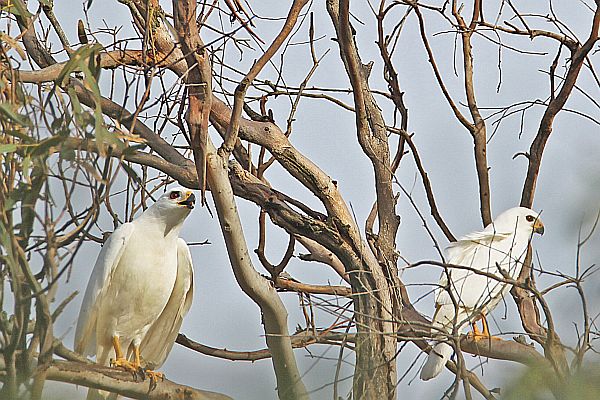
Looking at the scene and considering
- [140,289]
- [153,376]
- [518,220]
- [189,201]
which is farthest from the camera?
[518,220]

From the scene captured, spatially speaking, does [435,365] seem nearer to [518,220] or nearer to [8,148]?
[518,220]

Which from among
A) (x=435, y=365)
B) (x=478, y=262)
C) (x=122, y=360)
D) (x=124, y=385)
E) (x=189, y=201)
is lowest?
(x=124, y=385)

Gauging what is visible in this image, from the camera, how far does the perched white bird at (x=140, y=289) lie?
3490 millimetres

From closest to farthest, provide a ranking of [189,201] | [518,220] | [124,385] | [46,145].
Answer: [46,145] → [124,385] → [189,201] → [518,220]

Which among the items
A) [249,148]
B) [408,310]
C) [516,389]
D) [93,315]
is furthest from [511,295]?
[516,389]

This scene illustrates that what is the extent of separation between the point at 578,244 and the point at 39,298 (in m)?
1.16

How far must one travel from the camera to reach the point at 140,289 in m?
3.54

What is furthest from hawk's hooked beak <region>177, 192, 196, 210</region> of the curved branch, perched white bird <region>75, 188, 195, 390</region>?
the curved branch

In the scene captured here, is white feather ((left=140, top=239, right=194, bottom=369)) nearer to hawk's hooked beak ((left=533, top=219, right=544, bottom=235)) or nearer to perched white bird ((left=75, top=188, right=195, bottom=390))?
perched white bird ((left=75, top=188, right=195, bottom=390))

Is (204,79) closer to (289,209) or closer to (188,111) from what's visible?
(188,111)

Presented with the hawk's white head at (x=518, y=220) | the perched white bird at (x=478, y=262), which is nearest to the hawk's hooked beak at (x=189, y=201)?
the perched white bird at (x=478, y=262)

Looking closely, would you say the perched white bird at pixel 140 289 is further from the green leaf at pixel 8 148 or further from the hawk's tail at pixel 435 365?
the green leaf at pixel 8 148

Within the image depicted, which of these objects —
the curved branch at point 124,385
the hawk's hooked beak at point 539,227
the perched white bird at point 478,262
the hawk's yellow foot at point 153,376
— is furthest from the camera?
the hawk's hooked beak at point 539,227

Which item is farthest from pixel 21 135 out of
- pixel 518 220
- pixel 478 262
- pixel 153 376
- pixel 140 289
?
pixel 518 220
